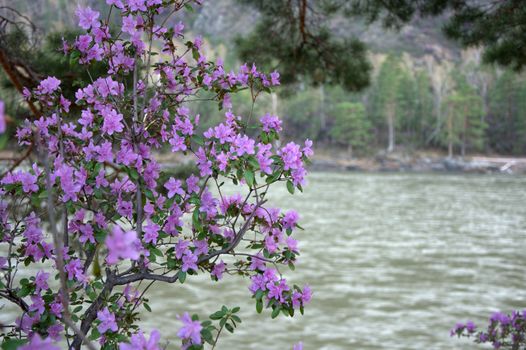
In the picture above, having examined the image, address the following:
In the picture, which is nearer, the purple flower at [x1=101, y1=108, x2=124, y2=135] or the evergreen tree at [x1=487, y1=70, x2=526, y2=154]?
the purple flower at [x1=101, y1=108, x2=124, y2=135]

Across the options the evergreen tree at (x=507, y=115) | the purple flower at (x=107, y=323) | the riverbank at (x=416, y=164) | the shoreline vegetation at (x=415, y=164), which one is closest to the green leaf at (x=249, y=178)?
the purple flower at (x=107, y=323)

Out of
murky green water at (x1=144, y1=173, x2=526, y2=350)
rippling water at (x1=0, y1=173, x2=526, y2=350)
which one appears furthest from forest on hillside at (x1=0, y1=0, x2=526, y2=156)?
murky green water at (x1=144, y1=173, x2=526, y2=350)

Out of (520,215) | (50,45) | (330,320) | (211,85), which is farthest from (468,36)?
(520,215)

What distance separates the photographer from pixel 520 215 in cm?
1329

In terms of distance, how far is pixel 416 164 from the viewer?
3372 cm

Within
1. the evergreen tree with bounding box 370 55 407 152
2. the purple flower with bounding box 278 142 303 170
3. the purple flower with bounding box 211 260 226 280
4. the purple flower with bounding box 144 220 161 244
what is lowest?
the purple flower with bounding box 211 260 226 280

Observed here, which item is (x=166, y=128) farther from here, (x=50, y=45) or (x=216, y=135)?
(x=50, y=45)

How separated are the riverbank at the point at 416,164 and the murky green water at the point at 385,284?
19197 millimetres

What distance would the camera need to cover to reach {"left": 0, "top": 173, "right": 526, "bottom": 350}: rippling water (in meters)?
4.62

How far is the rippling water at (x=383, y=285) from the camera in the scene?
462 centimetres

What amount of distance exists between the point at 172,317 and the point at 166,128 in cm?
360

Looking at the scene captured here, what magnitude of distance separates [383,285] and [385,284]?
2.2 inches

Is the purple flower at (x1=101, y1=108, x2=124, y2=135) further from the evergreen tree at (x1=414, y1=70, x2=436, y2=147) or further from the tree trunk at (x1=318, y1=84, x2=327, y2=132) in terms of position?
the tree trunk at (x1=318, y1=84, x2=327, y2=132)

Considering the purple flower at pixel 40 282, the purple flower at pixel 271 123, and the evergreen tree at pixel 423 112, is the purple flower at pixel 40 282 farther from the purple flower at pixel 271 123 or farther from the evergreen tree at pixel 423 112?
the evergreen tree at pixel 423 112
